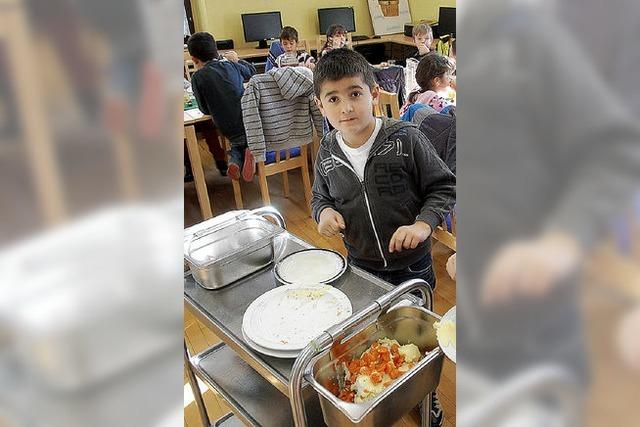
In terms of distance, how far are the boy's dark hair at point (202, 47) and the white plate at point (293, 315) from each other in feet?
7.46

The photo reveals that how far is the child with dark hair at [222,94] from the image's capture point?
112 inches

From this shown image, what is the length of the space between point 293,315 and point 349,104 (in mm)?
634

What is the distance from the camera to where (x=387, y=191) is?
1367 millimetres

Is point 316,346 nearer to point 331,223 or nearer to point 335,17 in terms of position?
point 331,223

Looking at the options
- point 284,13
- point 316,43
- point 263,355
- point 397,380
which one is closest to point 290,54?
point 316,43

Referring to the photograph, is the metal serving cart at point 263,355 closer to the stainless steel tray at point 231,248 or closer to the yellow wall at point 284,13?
the stainless steel tray at point 231,248

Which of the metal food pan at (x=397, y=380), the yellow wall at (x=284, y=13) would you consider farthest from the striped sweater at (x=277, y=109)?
the yellow wall at (x=284, y=13)

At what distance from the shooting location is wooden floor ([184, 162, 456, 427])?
1609mm
